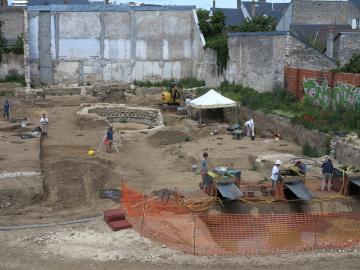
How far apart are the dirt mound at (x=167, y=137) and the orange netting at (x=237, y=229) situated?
10.9 meters

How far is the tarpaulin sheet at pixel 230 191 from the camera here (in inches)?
659

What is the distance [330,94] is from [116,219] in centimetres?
1472

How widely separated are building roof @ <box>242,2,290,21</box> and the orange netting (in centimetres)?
4654

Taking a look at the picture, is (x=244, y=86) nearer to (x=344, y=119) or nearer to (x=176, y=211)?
(x=344, y=119)

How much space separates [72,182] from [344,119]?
11.9 meters

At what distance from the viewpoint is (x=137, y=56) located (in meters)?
48.1

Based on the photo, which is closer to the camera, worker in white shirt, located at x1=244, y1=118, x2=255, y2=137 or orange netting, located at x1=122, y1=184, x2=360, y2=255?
orange netting, located at x1=122, y1=184, x2=360, y2=255

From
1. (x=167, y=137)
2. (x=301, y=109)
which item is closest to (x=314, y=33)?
(x=301, y=109)

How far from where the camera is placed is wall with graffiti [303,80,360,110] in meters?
25.6

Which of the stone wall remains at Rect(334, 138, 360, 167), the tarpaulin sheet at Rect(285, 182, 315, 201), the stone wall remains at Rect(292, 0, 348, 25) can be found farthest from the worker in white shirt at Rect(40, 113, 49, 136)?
the stone wall remains at Rect(292, 0, 348, 25)

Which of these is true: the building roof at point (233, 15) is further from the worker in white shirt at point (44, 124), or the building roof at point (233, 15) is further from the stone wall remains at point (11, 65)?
the worker in white shirt at point (44, 124)

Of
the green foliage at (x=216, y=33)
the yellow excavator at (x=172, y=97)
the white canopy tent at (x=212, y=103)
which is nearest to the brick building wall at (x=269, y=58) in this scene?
the green foliage at (x=216, y=33)

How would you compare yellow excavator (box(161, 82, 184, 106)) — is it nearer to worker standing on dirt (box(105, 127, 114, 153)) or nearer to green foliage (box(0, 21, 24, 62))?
worker standing on dirt (box(105, 127, 114, 153))

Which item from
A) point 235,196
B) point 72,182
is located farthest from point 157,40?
point 235,196
